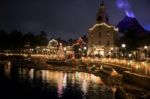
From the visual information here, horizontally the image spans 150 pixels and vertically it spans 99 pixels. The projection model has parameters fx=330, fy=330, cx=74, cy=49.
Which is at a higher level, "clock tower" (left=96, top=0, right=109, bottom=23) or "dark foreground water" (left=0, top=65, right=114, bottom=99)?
"clock tower" (left=96, top=0, right=109, bottom=23)

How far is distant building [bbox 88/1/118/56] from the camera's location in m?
142

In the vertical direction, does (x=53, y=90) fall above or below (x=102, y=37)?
below

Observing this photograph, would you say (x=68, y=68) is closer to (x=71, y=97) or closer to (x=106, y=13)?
(x=106, y=13)

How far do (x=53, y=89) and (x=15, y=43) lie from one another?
415 feet

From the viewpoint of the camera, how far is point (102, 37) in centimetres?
14412

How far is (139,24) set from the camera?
621ft

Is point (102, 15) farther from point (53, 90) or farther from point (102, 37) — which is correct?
point (53, 90)

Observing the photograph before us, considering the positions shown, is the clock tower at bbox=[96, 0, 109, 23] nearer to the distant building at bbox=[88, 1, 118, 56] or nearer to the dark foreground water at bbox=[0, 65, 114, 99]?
the distant building at bbox=[88, 1, 118, 56]

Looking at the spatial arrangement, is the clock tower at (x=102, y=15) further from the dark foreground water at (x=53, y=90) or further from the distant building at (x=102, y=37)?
the dark foreground water at (x=53, y=90)

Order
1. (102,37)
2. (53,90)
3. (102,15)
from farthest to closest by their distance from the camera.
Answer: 1. (102,15)
2. (102,37)
3. (53,90)

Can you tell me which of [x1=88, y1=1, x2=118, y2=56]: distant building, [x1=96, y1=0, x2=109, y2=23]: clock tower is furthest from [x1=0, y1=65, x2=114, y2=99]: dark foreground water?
[x1=96, y1=0, x2=109, y2=23]: clock tower

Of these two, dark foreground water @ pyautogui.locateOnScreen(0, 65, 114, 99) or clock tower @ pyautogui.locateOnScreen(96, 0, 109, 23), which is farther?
clock tower @ pyautogui.locateOnScreen(96, 0, 109, 23)

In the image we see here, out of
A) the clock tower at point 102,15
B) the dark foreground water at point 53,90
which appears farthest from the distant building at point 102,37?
the dark foreground water at point 53,90

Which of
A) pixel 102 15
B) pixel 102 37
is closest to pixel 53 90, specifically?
pixel 102 37
